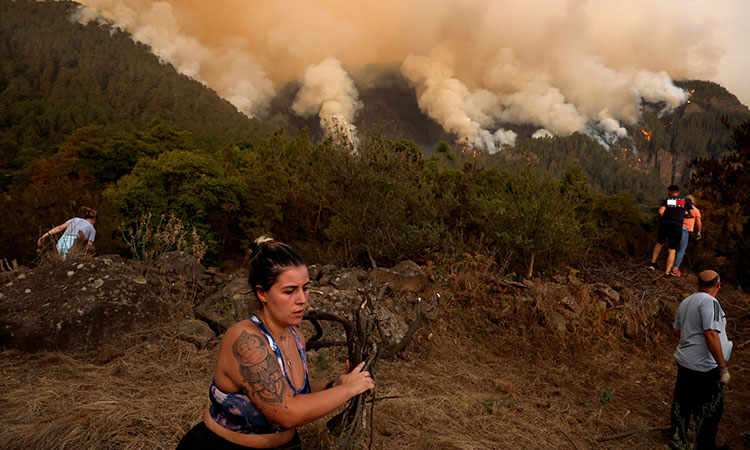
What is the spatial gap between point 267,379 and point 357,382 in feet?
1.13

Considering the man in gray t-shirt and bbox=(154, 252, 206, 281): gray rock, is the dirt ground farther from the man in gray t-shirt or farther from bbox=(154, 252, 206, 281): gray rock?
bbox=(154, 252, 206, 281): gray rock

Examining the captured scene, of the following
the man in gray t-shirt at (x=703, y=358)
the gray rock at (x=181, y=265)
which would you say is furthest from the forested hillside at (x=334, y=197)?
the man in gray t-shirt at (x=703, y=358)

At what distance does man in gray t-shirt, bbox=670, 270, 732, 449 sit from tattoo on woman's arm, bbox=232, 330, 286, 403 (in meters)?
3.50

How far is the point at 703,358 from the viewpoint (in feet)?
10.9

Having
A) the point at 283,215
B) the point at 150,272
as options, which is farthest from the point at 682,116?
the point at 150,272

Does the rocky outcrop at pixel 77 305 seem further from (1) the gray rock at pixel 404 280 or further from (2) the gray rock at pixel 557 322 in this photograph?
(2) the gray rock at pixel 557 322

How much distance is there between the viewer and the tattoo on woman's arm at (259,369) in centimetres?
141

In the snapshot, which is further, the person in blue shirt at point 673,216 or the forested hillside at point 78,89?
the forested hillside at point 78,89

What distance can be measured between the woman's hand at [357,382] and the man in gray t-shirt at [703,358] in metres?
3.17

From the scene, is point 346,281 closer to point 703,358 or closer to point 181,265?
point 181,265

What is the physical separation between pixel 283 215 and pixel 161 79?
108487 mm

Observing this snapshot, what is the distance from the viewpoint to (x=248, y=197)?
25.5m

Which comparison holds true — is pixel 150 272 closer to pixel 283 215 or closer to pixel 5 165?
pixel 283 215

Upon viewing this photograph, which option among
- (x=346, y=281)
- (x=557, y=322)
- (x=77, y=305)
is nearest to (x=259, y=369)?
(x=77, y=305)
